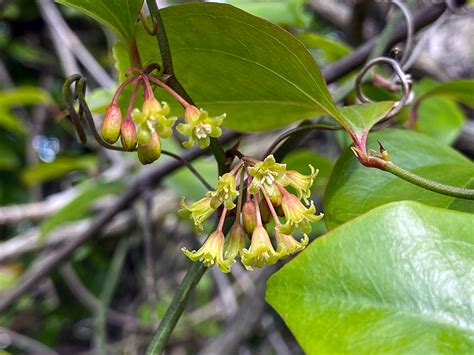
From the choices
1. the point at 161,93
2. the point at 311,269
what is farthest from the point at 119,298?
the point at 311,269

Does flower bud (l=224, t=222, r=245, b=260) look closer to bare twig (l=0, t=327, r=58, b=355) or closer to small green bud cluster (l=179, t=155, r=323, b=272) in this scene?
small green bud cluster (l=179, t=155, r=323, b=272)

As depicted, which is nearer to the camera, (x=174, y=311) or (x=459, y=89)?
(x=174, y=311)

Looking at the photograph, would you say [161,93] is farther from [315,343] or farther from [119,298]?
[119,298]

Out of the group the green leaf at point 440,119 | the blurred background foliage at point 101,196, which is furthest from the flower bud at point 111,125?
the green leaf at point 440,119

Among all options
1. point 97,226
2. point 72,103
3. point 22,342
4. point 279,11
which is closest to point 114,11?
point 72,103

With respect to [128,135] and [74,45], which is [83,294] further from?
[128,135]
